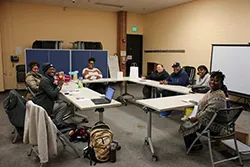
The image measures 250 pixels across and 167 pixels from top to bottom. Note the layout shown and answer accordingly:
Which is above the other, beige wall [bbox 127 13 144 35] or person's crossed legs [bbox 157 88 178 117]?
beige wall [bbox 127 13 144 35]

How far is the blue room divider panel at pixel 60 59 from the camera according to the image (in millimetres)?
6820

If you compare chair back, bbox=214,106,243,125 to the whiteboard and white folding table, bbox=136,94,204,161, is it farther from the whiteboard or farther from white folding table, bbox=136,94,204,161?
the whiteboard

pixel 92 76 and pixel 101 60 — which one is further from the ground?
pixel 101 60

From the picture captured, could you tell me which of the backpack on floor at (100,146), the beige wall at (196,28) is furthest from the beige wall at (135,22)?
the backpack on floor at (100,146)

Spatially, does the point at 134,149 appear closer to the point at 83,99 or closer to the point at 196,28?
the point at 83,99

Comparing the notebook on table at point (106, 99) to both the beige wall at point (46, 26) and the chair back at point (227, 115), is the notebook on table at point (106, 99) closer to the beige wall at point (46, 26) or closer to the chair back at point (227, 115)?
the chair back at point (227, 115)

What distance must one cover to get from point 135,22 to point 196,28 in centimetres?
300

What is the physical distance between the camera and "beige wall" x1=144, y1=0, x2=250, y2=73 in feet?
17.4

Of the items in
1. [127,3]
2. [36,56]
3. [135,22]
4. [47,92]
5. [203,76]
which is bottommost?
[47,92]

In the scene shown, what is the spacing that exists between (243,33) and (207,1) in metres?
1.50

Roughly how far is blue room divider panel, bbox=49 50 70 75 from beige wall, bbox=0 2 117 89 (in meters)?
0.80

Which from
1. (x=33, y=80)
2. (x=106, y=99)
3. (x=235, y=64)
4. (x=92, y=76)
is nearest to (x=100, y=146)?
(x=106, y=99)

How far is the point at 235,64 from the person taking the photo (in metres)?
5.06

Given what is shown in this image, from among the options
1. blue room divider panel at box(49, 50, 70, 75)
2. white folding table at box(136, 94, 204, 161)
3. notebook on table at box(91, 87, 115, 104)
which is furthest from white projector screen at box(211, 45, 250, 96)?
blue room divider panel at box(49, 50, 70, 75)
